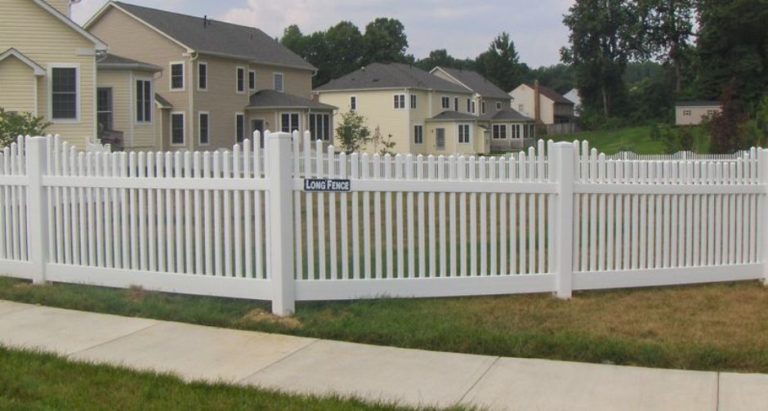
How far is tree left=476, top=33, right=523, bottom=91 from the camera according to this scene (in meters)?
113

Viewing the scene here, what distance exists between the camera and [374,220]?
773cm

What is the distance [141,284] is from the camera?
Result: 27.5 ft

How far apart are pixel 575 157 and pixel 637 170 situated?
0.77 meters

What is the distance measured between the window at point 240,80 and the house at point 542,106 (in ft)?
163

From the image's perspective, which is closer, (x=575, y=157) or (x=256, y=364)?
(x=256, y=364)

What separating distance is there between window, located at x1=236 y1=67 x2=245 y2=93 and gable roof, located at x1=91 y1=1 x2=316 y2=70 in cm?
70

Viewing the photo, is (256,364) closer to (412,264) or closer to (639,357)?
(412,264)

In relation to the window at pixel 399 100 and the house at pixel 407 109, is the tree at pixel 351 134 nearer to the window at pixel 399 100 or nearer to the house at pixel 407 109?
the house at pixel 407 109

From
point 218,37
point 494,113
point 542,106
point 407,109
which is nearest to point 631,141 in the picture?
point 494,113

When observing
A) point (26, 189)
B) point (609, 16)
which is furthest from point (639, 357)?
point (609, 16)

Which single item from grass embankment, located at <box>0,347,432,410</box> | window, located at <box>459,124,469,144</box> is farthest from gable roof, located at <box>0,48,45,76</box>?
window, located at <box>459,124,469,144</box>

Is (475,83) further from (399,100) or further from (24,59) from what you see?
(24,59)

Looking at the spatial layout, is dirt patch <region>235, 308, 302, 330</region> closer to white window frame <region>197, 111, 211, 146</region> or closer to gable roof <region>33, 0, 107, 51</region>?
gable roof <region>33, 0, 107, 51</region>

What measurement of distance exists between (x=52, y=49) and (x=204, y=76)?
15.4m
